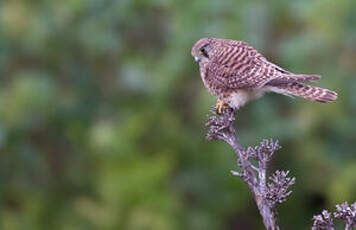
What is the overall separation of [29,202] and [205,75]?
8.97ft

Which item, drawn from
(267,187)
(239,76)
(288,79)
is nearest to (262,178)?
(267,187)

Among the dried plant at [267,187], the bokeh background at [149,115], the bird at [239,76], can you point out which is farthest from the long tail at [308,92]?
the bokeh background at [149,115]

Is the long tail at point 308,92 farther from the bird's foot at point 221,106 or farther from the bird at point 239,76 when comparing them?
the bird's foot at point 221,106

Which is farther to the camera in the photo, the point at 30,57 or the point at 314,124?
the point at 30,57

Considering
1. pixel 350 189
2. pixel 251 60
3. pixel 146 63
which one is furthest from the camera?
pixel 146 63

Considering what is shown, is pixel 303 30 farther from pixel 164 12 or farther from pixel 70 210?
pixel 70 210

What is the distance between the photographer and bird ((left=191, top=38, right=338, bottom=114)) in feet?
12.1

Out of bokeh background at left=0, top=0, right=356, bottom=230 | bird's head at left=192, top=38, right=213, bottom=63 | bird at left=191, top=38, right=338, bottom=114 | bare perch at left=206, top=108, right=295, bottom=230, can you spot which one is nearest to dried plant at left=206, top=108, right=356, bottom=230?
bare perch at left=206, top=108, right=295, bottom=230

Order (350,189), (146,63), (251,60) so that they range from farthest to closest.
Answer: (146,63) → (350,189) → (251,60)

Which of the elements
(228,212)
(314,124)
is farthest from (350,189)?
(228,212)

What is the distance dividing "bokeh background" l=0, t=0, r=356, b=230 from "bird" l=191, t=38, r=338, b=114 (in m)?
1.56

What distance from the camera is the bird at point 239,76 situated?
368 cm

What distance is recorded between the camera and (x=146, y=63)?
20.2 feet

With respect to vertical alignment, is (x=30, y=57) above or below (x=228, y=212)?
above
